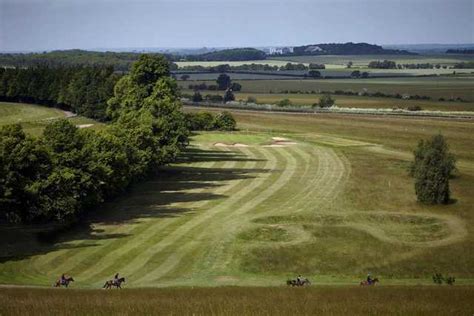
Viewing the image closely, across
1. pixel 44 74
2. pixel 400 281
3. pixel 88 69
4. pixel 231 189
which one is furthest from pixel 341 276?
pixel 44 74

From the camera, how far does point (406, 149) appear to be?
109812mm

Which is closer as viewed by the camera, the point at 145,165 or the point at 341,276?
the point at 341,276

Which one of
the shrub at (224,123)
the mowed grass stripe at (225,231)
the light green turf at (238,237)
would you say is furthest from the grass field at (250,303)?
the shrub at (224,123)

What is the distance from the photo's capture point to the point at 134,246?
51.2 meters

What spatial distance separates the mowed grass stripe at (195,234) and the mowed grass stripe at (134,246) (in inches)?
52.2

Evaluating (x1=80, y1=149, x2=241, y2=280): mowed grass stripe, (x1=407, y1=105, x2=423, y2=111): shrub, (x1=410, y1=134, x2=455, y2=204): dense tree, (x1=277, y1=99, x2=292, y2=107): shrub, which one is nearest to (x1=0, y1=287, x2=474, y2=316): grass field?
(x1=80, y1=149, x2=241, y2=280): mowed grass stripe

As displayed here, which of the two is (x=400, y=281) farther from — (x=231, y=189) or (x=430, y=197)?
(x=231, y=189)

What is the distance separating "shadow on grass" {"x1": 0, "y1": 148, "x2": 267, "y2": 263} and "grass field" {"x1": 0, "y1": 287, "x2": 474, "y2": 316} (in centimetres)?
2250

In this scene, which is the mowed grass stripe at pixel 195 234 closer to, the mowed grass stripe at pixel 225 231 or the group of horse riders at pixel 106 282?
the mowed grass stripe at pixel 225 231

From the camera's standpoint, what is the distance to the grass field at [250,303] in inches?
860

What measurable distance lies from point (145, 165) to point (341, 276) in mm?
32549

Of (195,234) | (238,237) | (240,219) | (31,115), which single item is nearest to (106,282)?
(195,234)

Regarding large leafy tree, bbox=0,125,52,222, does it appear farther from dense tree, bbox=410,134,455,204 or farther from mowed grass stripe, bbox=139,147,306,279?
dense tree, bbox=410,134,455,204

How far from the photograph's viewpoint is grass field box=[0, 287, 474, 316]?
71.7 feet
